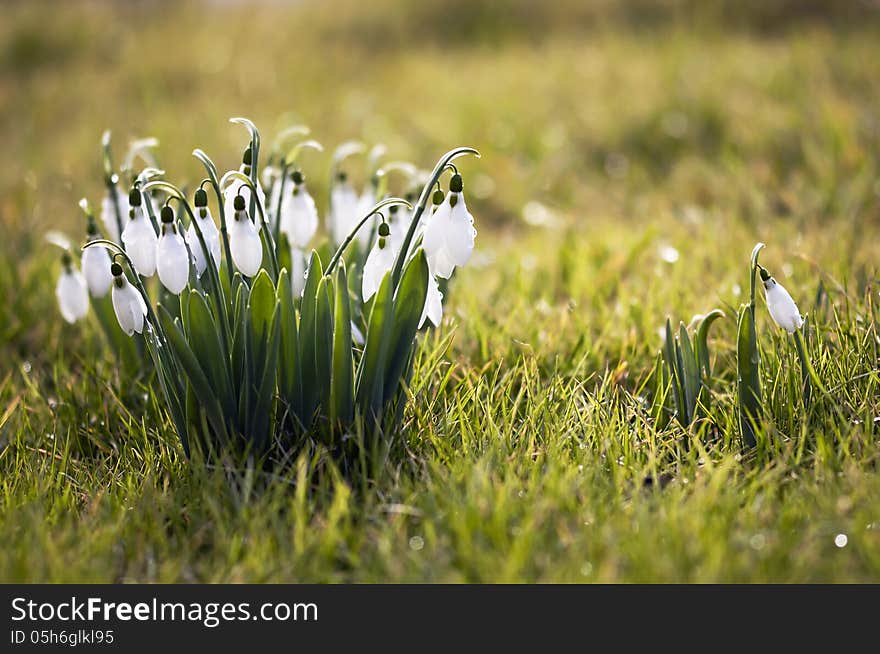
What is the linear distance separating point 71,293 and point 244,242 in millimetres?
877

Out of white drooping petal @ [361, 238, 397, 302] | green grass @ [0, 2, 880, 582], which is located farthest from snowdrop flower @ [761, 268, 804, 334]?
white drooping petal @ [361, 238, 397, 302]

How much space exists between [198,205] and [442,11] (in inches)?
265

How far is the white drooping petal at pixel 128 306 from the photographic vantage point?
1948 millimetres

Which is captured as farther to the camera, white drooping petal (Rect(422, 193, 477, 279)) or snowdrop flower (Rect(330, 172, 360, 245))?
snowdrop flower (Rect(330, 172, 360, 245))

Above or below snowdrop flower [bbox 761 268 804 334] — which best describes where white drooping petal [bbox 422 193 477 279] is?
above

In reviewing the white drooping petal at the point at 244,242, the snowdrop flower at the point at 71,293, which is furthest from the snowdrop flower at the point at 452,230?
the snowdrop flower at the point at 71,293

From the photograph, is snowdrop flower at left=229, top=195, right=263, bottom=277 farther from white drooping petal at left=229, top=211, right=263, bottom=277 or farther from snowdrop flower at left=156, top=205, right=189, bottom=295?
snowdrop flower at left=156, top=205, right=189, bottom=295

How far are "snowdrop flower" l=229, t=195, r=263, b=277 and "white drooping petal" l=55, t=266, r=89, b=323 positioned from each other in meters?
0.82

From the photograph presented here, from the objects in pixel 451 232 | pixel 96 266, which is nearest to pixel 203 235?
pixel 96 266

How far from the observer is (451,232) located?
6.14 feet

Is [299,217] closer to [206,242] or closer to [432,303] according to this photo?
[206,242]

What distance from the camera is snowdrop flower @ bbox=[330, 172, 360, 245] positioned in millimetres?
2752

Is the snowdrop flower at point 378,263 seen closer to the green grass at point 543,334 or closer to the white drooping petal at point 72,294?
the green grass at point 543,334
